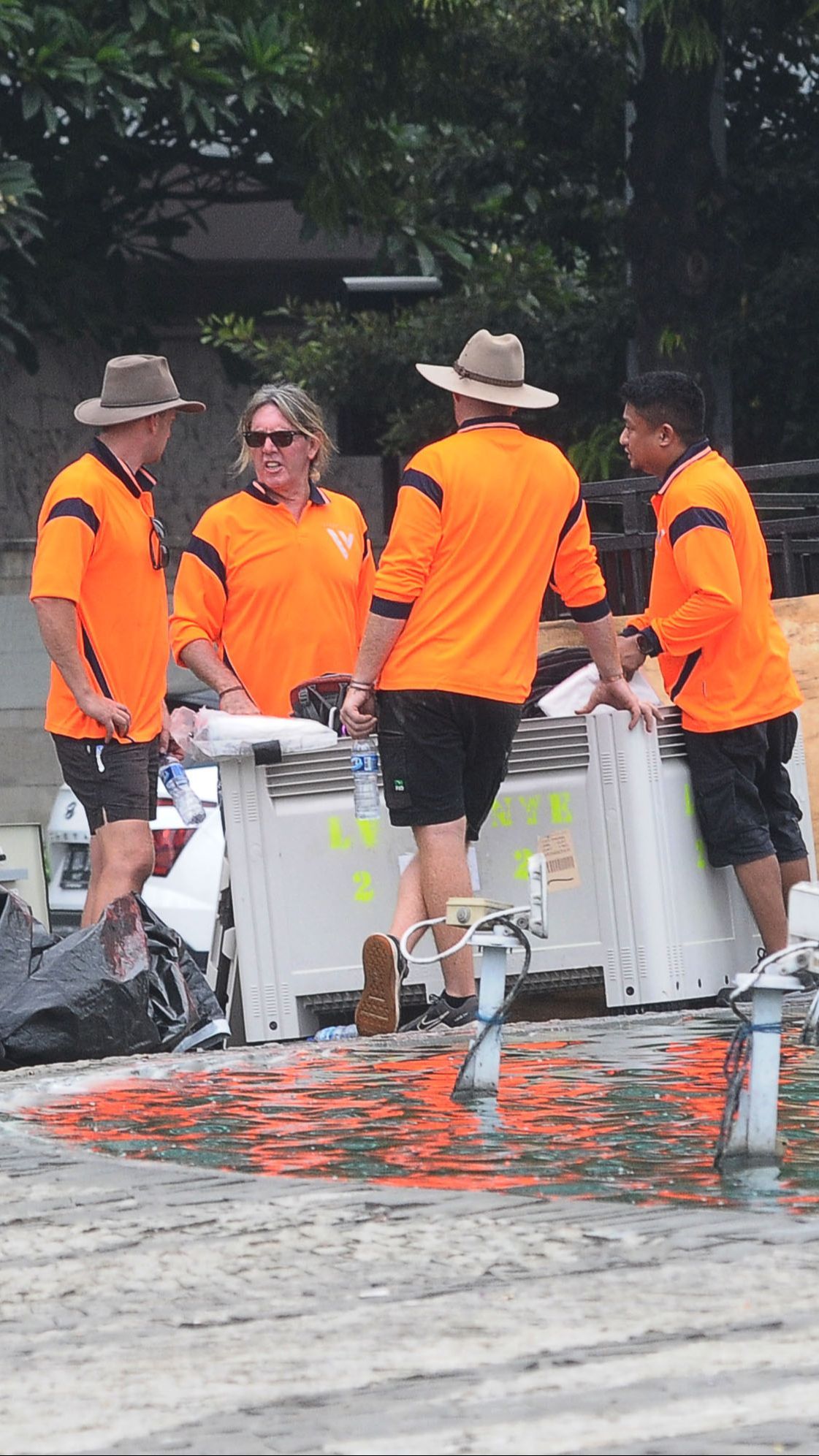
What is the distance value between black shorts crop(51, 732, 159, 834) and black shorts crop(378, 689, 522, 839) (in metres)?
0.75

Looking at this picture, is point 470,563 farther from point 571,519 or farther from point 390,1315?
point 390,1315

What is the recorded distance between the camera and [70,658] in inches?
278

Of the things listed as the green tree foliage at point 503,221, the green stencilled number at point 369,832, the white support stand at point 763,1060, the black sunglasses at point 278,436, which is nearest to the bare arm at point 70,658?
the green stencilled number at point 369,832

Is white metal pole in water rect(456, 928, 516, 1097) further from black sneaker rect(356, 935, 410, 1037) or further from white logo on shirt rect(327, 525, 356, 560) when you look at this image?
white logo on shirt rect(327, 525, 356, 560)

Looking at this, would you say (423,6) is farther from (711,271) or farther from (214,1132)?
(214,1132)

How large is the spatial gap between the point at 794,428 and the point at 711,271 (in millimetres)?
1309

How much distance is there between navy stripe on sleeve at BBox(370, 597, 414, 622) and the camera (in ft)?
22.7

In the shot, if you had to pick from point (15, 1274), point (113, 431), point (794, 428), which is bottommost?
point (15, 1274)

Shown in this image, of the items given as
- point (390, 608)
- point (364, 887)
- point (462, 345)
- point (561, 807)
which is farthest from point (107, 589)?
point (462, 345)

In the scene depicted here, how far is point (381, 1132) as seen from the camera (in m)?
5.04

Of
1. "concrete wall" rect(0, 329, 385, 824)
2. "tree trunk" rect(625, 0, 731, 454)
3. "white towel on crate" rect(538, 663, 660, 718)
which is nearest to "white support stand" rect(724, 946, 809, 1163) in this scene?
"white towel on crate" rect(538, 663, 660, 718)

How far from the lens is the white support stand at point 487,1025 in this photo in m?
5.22

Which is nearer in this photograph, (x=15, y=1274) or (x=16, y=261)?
(x=15, y=1274)

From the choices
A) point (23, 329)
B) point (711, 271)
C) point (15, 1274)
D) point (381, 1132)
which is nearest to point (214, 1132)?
point (381, 1132)
